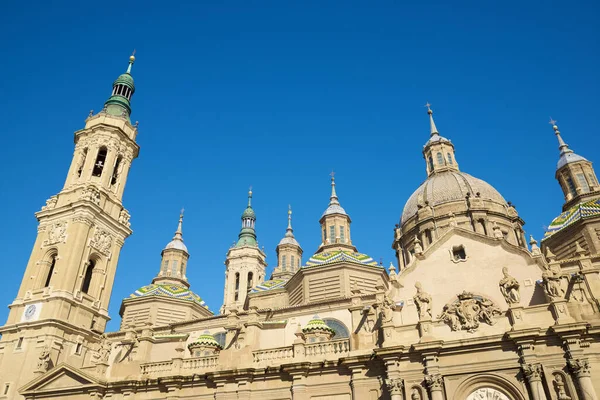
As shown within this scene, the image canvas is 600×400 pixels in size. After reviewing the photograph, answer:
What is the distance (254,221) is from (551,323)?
62.1 m

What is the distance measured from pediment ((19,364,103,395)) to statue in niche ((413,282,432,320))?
19.3 metres

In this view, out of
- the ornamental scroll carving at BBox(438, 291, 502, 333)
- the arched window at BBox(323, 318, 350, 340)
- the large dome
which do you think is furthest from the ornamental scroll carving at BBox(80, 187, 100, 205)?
the ornamental scroll carving at BBox(438, 291, 502, 333)

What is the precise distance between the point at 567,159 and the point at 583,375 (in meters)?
28.6

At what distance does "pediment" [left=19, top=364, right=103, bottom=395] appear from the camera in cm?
2758

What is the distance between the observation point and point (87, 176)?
4272 cm

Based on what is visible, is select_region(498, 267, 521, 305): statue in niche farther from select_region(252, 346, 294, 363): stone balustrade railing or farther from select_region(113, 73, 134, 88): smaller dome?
select_region(113, 73, 134, 88): smaller dome

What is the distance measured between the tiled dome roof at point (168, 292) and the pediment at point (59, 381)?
1709 centimetres

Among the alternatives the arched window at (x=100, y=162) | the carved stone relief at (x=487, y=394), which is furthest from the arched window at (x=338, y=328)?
the arched window at (x=100, y=162)

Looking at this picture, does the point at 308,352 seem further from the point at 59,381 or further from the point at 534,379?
the point at 59,381

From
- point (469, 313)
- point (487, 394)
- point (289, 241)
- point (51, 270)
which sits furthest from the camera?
point (289, 241)

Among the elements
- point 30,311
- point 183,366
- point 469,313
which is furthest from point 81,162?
point 469,313

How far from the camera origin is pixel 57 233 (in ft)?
131

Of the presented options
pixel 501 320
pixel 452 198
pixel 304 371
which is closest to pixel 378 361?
pixel 304 371

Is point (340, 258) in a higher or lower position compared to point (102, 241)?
lower
